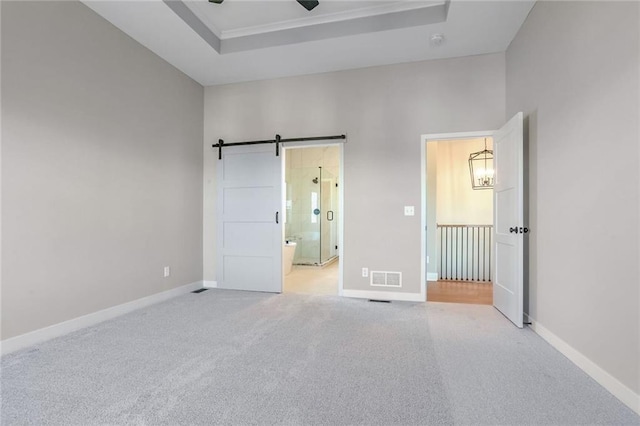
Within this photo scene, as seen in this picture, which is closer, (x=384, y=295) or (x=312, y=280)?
(x=384, y=295)

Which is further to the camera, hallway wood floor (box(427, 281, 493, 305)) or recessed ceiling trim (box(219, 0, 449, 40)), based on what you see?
hallway wood floor (box(427, 281, 493, 305))

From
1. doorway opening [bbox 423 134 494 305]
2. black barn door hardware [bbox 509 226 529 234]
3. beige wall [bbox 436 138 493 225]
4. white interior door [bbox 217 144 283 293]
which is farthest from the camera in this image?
beige wall [bbox 436 138 493 225]

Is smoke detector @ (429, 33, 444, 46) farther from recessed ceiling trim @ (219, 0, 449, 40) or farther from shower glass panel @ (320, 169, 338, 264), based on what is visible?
shower glass panel @ (320, 169, 338, 264)

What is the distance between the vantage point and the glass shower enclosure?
6.75m

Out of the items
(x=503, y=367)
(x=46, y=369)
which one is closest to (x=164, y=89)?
(x=46, y=369)

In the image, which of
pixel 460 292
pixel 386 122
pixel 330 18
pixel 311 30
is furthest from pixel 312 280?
pixel 330 18

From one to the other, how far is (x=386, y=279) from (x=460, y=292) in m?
1.16

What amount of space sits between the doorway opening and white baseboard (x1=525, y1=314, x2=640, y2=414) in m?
2.12

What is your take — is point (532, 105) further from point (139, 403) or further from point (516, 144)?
point (139, 403)

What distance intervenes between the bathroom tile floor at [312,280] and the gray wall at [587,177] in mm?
2467

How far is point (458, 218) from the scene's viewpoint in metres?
5.35

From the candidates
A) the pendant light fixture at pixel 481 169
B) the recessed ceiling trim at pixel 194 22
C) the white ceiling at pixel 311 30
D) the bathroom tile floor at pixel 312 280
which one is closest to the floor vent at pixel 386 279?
the bathroom tile floor at pixel 312 280

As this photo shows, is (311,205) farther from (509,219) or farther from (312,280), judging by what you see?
(509,219)

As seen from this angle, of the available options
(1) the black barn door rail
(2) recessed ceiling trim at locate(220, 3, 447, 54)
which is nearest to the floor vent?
(1) the black barn door rail
